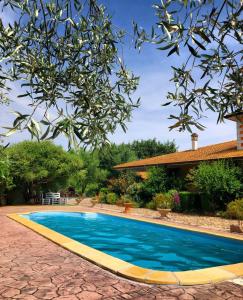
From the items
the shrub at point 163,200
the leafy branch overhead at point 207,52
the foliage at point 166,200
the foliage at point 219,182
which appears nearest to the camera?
the leafy branch overhead at point 207,52

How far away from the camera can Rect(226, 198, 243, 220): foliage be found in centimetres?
1653

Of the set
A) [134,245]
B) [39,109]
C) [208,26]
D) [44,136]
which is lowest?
[134,245]

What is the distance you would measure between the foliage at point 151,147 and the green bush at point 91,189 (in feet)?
58.3

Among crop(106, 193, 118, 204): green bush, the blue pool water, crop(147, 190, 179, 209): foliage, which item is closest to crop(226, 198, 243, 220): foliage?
the blue pool water

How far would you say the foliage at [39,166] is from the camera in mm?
26719

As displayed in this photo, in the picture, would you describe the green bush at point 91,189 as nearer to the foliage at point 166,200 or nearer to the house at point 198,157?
the house at point 198,157

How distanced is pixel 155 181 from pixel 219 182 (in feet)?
22.5

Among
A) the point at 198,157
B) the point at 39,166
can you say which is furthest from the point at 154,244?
the point at 39,166

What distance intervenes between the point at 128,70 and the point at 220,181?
1524 centimetres

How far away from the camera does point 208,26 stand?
3.19 metres

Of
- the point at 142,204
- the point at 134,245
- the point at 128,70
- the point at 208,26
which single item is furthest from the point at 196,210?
the point at 208,26

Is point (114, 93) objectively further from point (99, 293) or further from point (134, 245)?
point (134, 245)

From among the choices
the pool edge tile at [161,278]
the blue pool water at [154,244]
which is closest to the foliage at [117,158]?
the blue pool water at [154,244]

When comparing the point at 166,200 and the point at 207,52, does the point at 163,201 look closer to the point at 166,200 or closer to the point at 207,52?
the point at 166,200
